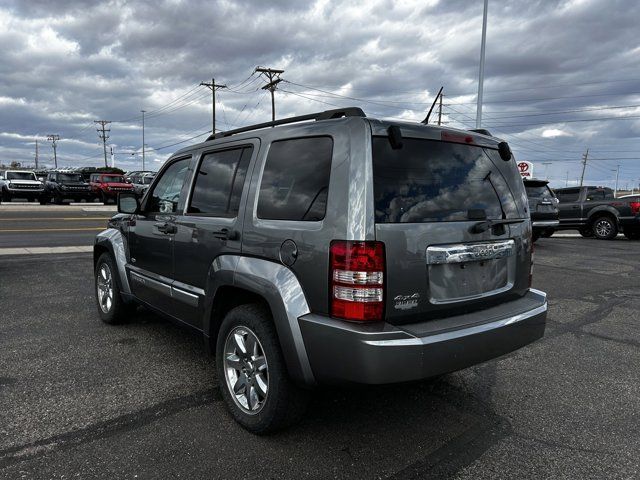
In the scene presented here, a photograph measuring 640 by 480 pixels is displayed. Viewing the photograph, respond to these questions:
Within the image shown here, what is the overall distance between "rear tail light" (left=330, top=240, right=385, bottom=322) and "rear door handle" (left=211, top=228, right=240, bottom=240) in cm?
87

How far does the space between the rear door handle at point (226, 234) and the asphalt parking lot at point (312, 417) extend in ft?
3.84

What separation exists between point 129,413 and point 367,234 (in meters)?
2.05

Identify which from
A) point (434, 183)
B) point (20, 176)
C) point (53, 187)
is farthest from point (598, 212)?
point (20, 176)

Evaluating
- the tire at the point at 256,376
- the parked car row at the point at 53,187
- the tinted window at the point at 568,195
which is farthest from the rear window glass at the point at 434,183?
Answer: the parked car row at the point at 53,187

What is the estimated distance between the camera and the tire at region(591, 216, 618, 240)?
1562 centimetres

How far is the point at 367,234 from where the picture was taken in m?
2.41

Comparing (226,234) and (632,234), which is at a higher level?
(226,234)

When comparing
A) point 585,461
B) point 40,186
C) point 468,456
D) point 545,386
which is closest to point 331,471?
point 468,456

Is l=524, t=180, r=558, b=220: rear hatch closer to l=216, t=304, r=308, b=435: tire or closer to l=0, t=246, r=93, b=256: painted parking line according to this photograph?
l=0, t=246, r=93, b=256: painted parking line

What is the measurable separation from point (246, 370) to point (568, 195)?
16742 mm

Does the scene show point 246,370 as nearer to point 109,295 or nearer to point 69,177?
point 109,295

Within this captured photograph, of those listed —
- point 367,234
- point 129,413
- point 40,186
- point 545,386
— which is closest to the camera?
point 367,234

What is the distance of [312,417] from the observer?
10.3 ft

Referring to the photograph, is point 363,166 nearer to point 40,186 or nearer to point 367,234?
point 367,234
